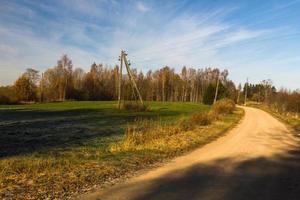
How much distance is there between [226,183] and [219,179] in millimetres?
430

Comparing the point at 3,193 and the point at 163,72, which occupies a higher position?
the point at 163,72

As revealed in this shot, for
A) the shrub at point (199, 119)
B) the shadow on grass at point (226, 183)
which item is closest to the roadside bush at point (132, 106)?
the shrub at point (199, 119)

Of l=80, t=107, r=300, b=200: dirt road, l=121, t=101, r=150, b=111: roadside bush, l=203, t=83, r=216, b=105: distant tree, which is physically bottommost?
l=80, t=107, r=300, b=200: dirt road

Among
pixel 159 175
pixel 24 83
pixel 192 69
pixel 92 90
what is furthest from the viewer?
pixel 192 69

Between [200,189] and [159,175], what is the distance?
1.71 metres

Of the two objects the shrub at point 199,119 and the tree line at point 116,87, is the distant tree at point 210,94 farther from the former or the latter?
the shrub at point 199,119

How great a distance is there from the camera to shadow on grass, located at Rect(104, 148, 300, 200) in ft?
23.9

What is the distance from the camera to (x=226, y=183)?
27.6 feet

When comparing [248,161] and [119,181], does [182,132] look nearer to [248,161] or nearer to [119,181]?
[248,161]

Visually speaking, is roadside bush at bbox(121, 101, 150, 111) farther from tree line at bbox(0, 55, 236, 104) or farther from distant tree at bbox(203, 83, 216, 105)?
distant tree at bbox(203, 83, 216, 105)

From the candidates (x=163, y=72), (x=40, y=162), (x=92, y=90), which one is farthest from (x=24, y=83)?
(x=40, y=162)

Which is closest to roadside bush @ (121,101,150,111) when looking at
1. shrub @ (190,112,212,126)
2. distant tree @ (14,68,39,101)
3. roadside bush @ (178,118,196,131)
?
shrub @ (190,112,212,126)

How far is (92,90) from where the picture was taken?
365ft

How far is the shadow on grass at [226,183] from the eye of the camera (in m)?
7.28
